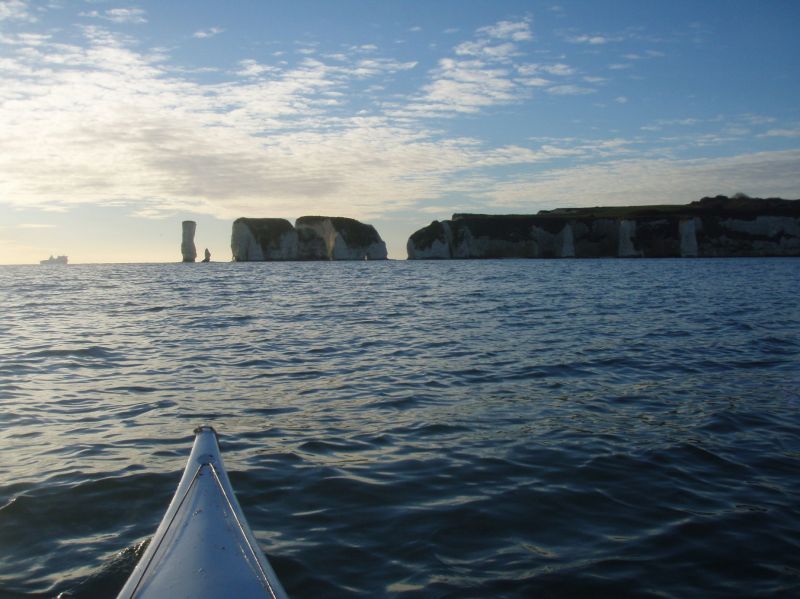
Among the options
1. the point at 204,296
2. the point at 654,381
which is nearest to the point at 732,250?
the point at 204,296

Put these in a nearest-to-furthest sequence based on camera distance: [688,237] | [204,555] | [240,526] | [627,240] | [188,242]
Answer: [204,555] < [240,526] < [688,237] < [627,240] < [188,242]

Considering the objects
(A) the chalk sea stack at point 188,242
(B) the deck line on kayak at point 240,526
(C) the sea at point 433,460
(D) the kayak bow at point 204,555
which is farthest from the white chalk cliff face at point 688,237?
(D) the kayak bow at point 204,555

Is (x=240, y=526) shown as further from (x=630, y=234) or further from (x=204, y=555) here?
(x=630, y=234)

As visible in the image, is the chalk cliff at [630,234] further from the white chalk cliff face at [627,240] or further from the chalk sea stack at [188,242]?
the chalk sea stack at [188,242]

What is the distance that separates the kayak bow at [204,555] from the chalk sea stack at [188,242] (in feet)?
455

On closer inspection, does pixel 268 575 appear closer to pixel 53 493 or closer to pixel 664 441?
pixel 53 493

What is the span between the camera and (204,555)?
3.53 meters

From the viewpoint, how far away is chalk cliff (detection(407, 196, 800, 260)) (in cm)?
10544

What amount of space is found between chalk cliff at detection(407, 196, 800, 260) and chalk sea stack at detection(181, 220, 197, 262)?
50748 millimetres

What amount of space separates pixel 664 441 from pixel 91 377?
10.0m

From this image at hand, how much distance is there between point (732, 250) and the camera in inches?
4254

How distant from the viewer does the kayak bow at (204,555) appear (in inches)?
126

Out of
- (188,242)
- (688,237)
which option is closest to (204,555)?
(688,237)

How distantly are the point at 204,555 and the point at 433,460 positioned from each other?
3337 millimetres
